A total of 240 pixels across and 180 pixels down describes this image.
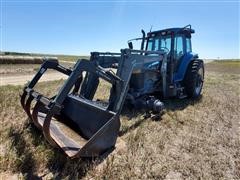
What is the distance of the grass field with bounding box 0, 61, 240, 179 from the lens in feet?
10.6

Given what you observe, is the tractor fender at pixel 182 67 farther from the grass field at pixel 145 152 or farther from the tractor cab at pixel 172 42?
the grass field at pixel 145 152

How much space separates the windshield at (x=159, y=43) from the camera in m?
7.21

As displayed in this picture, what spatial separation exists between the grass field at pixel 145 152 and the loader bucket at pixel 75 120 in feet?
0.71

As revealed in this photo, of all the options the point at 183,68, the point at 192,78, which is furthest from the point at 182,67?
the point at 192,78

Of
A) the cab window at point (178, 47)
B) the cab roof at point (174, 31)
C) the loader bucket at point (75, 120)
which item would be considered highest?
the cab roof at point (174, 31)

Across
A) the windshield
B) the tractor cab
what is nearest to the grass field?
the tractor cab

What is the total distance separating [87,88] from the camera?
5.26m

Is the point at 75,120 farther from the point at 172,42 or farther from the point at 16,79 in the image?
the point at 16,79

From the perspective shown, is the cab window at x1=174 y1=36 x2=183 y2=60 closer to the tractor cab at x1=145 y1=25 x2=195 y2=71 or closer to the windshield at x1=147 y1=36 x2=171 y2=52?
the tractor cab at x1=145 y1=25 x2=195 y2=71

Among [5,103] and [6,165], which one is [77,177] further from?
[5,103]

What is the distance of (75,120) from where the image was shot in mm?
4508

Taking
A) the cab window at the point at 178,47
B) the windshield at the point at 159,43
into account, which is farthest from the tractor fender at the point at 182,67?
the windshield at the point at 159,43

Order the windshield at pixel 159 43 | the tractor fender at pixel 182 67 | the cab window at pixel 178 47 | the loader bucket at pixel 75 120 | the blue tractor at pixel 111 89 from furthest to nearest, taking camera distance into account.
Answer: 1. the tractor fender at pixel 182 67
2. the windshield at pixel 159 43
3. the cab window at pixel 178 47
4. the blue tractor at pixel 111 89
5. the loader bucket at pixel 75 120

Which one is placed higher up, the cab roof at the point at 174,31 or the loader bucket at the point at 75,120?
the cab roof at the point at 174,31
